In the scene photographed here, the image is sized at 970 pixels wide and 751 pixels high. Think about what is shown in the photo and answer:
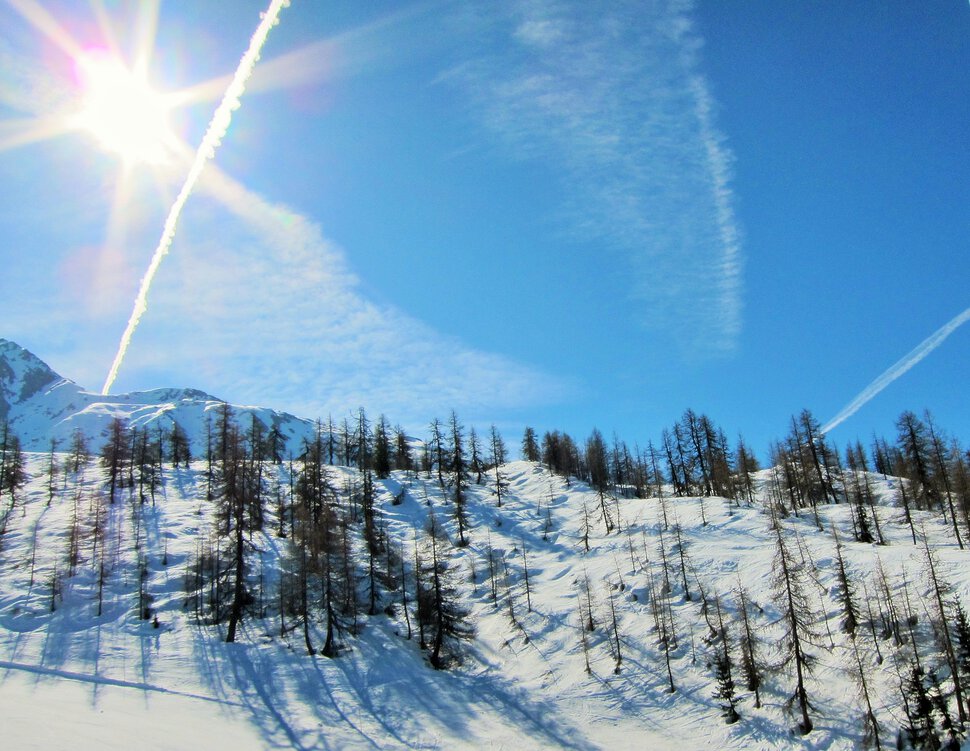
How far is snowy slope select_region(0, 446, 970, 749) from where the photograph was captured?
34.1 metres

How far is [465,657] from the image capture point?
51.6 meters

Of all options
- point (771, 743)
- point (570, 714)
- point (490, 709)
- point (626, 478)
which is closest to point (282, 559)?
point (490, 709)

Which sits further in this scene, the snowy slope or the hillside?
the hillside

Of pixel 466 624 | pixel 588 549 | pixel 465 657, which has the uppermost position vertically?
pixel 588 549

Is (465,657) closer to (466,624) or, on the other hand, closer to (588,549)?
(466,624)

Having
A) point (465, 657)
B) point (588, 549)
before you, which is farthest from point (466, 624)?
point (588, 549)

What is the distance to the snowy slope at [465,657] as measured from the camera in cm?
3406

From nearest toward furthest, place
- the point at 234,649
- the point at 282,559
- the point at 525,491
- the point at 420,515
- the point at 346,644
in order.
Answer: the point at 234,649
the point at 346,644
the point at 282,559
the point at 420,515
the point at 525,491

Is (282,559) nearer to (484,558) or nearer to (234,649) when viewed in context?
(234,649)

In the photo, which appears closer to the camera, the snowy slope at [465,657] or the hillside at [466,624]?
the snowy slope at [465,657]

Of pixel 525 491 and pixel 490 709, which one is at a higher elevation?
pixel 525 491

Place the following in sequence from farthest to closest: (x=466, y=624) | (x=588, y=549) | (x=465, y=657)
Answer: (x=588, y=549), (x=466, y=624), (x=465, y=657)

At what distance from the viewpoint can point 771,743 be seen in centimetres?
3469

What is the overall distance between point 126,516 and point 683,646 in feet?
234
